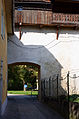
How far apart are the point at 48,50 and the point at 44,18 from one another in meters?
2.59

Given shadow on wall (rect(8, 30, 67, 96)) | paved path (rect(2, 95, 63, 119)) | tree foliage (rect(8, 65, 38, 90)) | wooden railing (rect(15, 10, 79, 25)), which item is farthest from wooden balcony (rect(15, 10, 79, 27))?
tree foliage (rect(8, 65, 38, 90))

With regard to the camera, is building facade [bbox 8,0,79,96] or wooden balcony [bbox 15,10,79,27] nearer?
wooden balcony [bbox 15,10,79,27]

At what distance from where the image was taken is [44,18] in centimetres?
1831

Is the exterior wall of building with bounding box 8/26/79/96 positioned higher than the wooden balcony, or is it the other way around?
the wooden balcony

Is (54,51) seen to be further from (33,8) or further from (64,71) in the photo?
(33,8)

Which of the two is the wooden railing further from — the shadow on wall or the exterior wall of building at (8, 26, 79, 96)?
the shadow on wall

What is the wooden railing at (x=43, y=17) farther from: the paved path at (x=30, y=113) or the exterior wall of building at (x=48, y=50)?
the paved path at (x=30, y=113)

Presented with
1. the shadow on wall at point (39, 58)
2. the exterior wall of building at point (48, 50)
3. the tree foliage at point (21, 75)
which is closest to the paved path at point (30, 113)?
the shadow on wall at point (39, 58)

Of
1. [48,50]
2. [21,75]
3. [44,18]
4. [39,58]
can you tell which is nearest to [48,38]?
[48,50]

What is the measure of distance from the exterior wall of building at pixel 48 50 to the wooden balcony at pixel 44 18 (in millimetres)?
733

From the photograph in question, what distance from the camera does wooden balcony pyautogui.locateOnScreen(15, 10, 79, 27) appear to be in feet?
59.5

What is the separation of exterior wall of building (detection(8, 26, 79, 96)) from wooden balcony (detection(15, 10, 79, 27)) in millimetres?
733

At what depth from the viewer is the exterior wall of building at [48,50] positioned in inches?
720

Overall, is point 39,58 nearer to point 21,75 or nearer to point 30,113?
point 30,113
